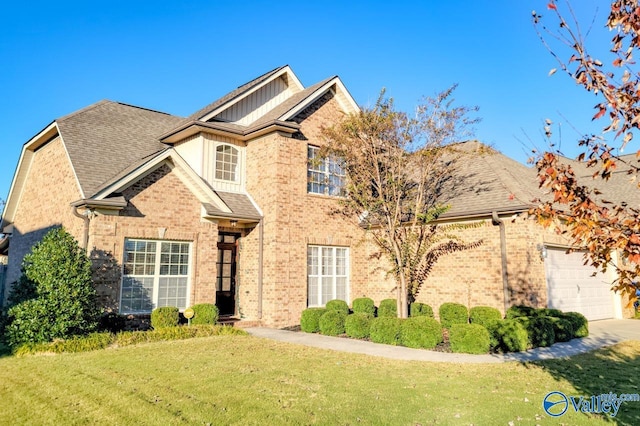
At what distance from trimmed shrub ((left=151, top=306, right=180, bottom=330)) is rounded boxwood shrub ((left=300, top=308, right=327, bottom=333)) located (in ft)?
12.6

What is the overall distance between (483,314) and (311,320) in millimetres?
5086

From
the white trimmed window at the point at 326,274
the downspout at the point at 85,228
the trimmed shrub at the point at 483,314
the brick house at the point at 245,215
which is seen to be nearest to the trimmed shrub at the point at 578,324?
the brick house at the point at 245,215

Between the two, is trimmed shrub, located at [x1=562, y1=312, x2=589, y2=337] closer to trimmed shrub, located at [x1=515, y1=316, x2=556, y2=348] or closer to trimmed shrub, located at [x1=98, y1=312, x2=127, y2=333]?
trimmed shrub, located at [x1=515, y1=316, x2=556, y2=348]

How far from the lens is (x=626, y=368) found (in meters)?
8.94

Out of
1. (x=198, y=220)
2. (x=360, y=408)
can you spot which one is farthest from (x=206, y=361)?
(x=198, y=220)

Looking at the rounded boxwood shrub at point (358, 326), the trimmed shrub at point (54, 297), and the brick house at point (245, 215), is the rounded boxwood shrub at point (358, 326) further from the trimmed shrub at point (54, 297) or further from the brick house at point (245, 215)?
the trimmed shrub at point (54, 297)

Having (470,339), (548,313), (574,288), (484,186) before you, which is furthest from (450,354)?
(574,288)

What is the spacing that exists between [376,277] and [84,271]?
33.6 feet

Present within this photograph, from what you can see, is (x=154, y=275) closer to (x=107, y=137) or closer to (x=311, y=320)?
(x=311, y=320)

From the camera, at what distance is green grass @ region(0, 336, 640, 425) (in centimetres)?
582

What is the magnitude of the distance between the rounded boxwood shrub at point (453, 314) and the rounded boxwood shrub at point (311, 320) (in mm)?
3746

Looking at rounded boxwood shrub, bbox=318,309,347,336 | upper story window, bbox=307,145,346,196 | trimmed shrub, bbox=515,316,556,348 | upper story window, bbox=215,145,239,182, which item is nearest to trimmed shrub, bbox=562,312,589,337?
trimmed shrub, bbox=515,316,556,348

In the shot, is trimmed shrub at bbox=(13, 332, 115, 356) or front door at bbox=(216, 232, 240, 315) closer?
trimmed shrub at bbox=(13, 332, 115, 356)

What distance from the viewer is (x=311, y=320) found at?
45.6ft
